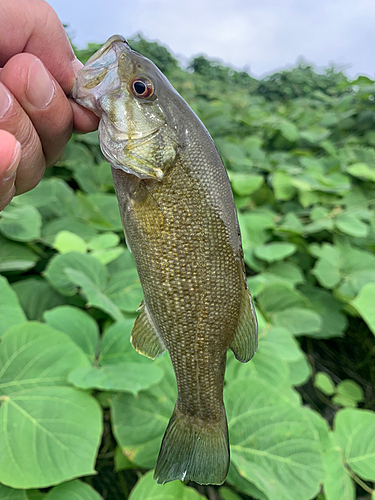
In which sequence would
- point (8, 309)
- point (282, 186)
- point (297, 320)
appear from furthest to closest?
point (282, 186) → point (297, 320) → point (8, 309)

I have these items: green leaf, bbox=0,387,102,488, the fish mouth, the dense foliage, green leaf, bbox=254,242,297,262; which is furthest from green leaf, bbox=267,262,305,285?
the fish mouth

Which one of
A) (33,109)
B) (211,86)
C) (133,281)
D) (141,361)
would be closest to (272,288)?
(133,281)

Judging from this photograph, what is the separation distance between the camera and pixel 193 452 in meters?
0.70

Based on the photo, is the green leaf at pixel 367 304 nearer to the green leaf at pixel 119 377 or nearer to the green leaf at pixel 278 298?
the green leaf at pixel 278 298

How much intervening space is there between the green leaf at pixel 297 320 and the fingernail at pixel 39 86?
4.69 feet

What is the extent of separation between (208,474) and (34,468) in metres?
0.45

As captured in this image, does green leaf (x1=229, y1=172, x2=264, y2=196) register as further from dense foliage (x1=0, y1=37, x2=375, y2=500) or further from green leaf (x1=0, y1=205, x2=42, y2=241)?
green leaf (x1=0, y1=205, x2=42, y2=241)

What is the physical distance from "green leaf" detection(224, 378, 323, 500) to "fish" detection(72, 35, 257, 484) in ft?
1.32

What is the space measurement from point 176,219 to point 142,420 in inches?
28.5

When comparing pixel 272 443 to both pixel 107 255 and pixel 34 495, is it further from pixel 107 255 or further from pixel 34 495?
pixel 107 255

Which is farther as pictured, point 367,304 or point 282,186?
point 282,186

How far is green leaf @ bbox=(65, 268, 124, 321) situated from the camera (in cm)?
123

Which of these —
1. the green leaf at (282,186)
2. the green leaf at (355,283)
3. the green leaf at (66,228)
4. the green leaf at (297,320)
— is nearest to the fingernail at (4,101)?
the green leaf at (66,228)

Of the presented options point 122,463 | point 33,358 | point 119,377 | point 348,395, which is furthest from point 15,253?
point 348,395
